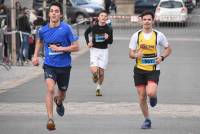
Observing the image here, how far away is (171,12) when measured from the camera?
44.2 metres

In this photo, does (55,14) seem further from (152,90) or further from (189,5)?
(189,5)

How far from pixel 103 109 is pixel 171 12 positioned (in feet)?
102

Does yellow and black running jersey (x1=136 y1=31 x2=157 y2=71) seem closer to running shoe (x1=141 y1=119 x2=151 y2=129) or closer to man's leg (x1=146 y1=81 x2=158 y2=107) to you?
man's leg (x1=146 y1=81 x2=158 y2=107)

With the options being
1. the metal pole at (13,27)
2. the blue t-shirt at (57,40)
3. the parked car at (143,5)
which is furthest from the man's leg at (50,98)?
the parked car at (143,5)

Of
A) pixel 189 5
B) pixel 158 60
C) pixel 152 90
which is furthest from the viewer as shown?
pixel 189 5

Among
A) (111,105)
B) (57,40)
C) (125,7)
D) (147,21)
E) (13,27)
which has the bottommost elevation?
(125,7)

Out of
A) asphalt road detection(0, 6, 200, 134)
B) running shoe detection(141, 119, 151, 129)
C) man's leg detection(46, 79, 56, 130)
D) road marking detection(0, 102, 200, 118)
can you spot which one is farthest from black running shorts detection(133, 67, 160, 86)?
road marking detection(0, 102, 200, 118)

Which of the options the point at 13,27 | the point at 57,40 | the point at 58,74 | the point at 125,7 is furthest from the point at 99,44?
the point at 125,7

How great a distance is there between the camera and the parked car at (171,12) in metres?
42.9

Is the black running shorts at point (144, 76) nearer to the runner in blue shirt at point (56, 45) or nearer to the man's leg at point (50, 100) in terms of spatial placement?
the runner in blue shirt at point (56, 45)

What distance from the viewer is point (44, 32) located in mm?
11164

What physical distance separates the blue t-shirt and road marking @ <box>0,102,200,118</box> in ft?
7.17

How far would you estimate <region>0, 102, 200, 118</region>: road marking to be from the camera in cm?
1318

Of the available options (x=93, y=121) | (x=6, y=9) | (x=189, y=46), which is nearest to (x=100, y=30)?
(x=93, y=121)
